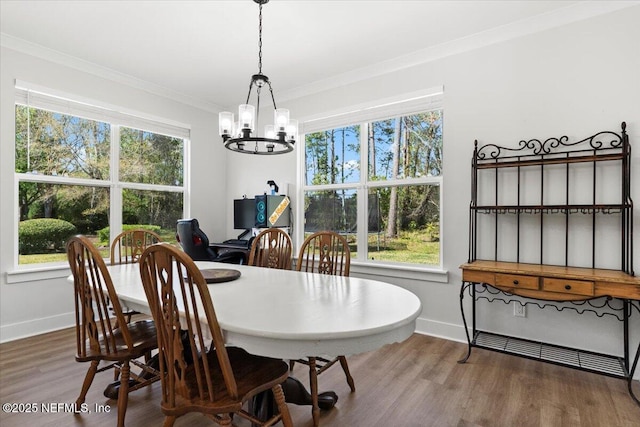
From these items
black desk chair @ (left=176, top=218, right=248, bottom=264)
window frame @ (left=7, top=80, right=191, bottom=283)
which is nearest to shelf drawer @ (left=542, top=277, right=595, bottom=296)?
black desk chair @ (left=176, top=218, right=248, bottom=264)

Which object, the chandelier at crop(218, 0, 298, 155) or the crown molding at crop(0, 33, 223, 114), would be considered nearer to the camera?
the chandelier at crop(218, 0, 298, 155)

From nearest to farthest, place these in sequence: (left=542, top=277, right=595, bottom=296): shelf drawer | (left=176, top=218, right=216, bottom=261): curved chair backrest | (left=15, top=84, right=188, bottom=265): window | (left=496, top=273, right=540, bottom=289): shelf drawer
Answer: (left=542, top=277, right=595, bottom=296): shelf drawer
(left=496, top=273, right=540, bottom=289): shelf drawer
(left=15, top=84, right=188, bottom=265): window
(left=176, top=218, right=216, bottom=261): curved chair backrest

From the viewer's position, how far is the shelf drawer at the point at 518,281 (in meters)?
2.26

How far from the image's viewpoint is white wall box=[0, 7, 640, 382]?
7.79ft

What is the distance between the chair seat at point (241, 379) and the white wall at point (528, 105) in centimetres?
208

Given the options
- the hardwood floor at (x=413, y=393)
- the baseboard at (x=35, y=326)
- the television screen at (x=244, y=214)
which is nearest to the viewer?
the hardwood floor at (x=413, y=393)

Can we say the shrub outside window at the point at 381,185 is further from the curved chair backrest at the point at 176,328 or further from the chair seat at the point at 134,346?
the curved chair backrest at the point at 176,328

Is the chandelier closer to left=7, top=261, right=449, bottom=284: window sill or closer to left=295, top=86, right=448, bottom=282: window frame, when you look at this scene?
left=295, top=86, right=448, bottom=282: window frame

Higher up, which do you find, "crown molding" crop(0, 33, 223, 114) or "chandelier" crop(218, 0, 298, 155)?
"crown molding" crop(0, 33, 223, 114)

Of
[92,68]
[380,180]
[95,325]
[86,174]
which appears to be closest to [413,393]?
[95,325]

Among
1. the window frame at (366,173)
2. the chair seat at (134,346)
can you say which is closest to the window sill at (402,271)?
the window frame at (366,173)

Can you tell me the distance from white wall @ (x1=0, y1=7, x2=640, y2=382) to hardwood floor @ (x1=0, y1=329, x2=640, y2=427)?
41 cm

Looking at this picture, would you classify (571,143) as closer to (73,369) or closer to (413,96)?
(413,96)

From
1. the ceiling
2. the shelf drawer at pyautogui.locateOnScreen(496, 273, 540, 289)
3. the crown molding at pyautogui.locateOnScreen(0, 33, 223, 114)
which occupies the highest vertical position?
the ceiling
